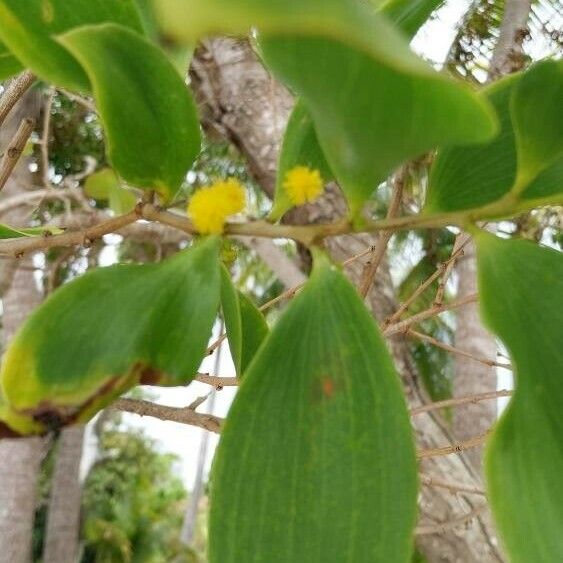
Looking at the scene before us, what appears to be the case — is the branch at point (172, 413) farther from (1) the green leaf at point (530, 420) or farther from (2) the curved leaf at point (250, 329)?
(1) the green leaf at point (530, 420)

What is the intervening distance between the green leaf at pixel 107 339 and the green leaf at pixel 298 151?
0.11 ft

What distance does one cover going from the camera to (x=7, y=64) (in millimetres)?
287

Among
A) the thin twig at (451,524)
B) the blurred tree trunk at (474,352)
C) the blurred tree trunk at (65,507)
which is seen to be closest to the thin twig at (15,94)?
the thin twig at (451,524)

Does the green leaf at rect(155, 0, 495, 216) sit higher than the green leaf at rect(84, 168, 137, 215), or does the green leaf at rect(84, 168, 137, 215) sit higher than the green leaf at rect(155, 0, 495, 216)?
the green leaf at rect(84, 168, 137, 215)

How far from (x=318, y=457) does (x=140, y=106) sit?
12cm

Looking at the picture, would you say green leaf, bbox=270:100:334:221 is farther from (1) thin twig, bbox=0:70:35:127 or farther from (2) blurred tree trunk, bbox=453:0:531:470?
(2) blurred tree trunk, bbox=453:0:531:470

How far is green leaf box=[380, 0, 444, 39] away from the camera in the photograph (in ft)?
0.75

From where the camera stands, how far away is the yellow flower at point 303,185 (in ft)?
0.79

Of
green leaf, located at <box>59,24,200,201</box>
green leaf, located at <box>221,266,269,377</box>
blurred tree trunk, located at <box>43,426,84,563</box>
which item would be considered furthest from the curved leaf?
blurred tree trunk, located at <box>43,426,84,563</box>

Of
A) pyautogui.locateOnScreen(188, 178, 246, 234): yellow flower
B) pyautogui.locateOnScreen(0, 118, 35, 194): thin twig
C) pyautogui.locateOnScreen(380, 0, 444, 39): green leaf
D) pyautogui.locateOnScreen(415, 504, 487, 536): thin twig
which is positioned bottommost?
pyautogui.locateOnScreen(415, 504, 487, 536): thin twig

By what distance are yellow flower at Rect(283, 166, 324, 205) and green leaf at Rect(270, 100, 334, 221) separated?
1 cm

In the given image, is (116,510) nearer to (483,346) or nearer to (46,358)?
(483,346)

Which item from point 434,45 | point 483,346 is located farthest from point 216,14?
point 434,45

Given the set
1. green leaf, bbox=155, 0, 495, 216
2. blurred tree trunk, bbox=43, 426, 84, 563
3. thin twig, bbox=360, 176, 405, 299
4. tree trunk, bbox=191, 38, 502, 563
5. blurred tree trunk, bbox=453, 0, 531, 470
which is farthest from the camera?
blurred tree trunk, bbox=43, 426, 84, 563
